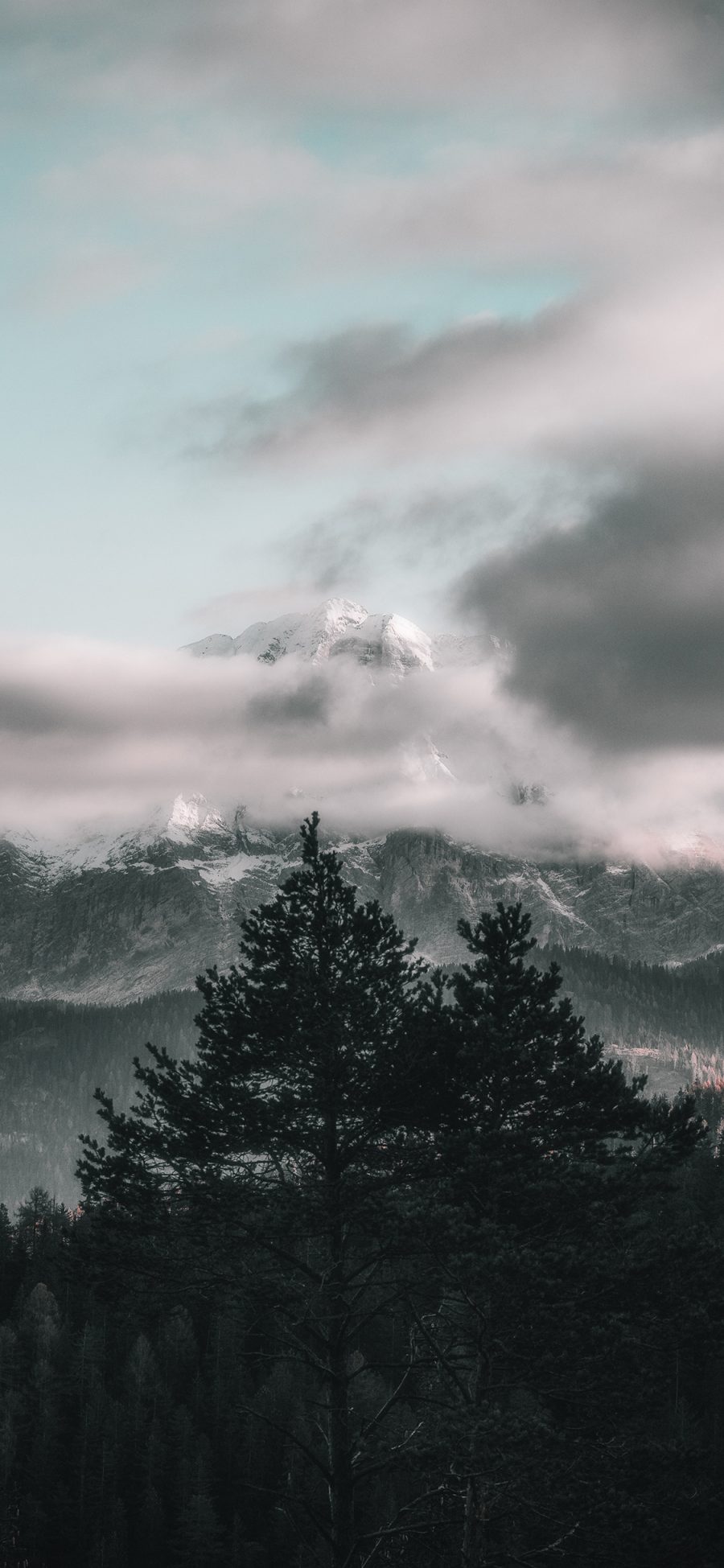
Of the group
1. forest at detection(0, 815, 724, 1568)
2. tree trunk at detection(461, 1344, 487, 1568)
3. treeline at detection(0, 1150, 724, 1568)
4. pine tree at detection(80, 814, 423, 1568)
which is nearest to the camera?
tree trunk at detection(461, 1344, 487, 1568)

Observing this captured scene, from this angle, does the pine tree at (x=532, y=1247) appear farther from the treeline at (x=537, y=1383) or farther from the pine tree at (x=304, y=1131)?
the pine tree at (x=304, y=1131)

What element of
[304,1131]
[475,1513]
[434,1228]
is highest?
[304,1131]

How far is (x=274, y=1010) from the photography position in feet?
101

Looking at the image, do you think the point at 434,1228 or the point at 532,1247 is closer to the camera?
the point at 434,1228

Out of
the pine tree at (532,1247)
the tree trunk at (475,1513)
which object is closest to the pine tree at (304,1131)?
the pine tree at (532,1247)

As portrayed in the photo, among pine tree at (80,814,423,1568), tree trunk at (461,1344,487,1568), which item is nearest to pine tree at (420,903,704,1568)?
tree trunk at (461,1344,487,1568)

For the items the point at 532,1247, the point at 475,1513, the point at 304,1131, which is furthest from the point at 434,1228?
the point at 475,1513

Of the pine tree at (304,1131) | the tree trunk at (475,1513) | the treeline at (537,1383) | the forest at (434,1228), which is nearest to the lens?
the tree trunk at (475,1513)

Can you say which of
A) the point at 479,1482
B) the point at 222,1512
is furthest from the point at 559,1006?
the point at 222,1512

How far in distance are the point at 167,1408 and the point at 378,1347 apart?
63.3 feet

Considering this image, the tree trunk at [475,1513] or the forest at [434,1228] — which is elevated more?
the forest at [434,1228]

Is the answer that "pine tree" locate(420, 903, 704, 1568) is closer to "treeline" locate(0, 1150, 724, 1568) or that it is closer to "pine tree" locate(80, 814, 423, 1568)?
"treeline" locate(0, 1150, 724, 1568)

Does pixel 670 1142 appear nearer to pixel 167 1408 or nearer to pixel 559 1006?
pixel 559 1006

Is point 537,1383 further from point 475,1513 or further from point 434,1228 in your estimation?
point 434,1228
